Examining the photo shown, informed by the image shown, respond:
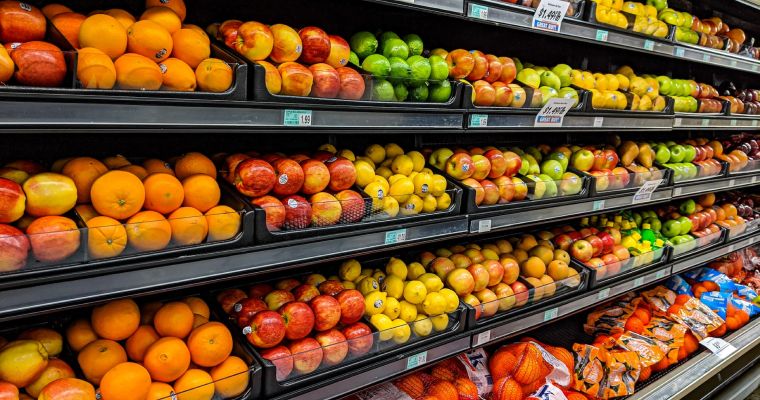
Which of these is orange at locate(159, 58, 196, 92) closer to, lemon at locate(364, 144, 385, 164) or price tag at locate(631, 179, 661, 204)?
lemon at locate(364, 144, 385, 164)

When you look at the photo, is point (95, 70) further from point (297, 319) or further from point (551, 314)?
point (551, 314)

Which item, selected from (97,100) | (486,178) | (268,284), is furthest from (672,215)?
(97,100)

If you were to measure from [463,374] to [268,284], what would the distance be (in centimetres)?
93

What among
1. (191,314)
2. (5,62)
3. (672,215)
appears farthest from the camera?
(672,215)

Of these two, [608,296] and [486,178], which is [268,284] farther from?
[608,296]

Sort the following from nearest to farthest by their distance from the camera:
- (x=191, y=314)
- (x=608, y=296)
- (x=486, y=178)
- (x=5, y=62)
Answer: (x=5, y=62) → (x=191, y=314) → (x=486, y=178) → (x=608, y=296)

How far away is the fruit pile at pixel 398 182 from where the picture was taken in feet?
5.71

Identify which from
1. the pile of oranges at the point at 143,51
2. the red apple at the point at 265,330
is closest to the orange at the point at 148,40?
the pile of oranges at the point at 143,51

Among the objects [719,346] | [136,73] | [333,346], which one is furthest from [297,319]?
[719,346]

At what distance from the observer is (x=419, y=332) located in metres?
1.81

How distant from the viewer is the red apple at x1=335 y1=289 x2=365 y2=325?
5.45ft

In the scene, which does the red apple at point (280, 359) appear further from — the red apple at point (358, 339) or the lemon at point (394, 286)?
A: the lemon at point (394, 286)

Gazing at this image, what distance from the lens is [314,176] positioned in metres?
1.59

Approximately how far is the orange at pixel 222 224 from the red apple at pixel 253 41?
18.0 inches
